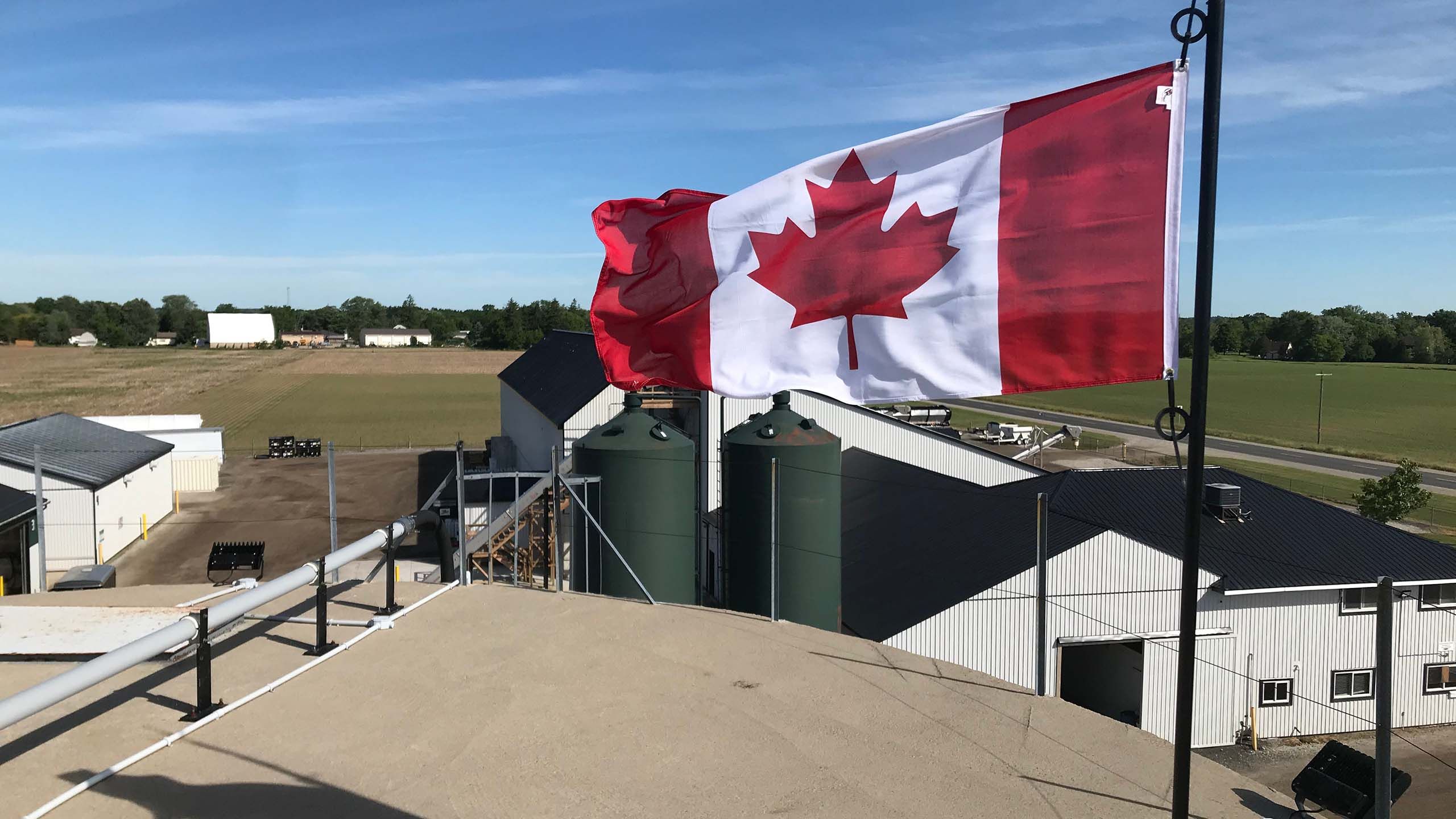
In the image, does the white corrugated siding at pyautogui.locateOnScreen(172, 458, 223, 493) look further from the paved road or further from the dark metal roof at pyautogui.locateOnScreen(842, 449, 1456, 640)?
the paved road

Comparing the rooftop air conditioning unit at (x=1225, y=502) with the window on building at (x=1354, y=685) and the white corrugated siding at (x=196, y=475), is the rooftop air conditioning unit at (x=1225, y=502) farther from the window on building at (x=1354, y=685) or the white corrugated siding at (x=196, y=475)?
the white corrugated siding at (x=196, y=475)

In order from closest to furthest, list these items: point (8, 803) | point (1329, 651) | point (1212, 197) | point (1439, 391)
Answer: point (1212, 197)
point (8, 803)
point (1329, 651)
point (1439, 391)

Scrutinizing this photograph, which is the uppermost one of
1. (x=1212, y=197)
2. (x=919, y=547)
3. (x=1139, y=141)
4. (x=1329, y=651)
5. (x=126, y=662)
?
(x=1139, y=141)

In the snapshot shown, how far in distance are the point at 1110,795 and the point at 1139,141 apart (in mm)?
4375

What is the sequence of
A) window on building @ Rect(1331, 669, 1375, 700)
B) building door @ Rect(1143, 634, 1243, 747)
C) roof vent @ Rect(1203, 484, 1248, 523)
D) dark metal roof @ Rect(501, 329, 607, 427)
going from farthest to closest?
1. dark metal roof @ Rect(501, 329, 607, 427)
2. roof vent @ Rect(1203, 484, 1248, 523)
3. window on building @ Rect(1331, 669, 1375, 700)
4. building door @ Rect(1143, 634, 1243, 747)

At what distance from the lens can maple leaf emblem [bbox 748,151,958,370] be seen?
6492mm

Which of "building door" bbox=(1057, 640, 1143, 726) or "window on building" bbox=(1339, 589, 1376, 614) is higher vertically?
"window on building" bbox=(1339, 589, 1376, 614)

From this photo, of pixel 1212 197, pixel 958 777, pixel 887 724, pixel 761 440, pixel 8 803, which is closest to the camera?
pixel 1212 197

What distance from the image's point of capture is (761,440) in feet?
51.8

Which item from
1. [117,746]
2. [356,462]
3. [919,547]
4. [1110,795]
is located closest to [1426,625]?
[919,547]

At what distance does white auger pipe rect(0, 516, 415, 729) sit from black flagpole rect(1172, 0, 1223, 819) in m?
6.92

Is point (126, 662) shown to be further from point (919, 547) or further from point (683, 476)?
point (919, 547)

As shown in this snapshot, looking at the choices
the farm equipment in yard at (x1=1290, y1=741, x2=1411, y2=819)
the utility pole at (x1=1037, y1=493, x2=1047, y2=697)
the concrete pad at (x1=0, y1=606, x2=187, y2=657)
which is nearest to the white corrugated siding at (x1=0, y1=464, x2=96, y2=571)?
the concrete pad at (x1=0, y1=606, x2=187, y2=657)

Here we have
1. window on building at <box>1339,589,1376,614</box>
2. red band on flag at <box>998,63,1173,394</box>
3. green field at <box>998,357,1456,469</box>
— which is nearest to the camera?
red band on flag at <box>998,63,1173,394</box>
